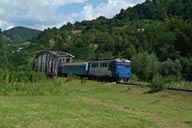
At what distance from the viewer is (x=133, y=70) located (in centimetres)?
6122

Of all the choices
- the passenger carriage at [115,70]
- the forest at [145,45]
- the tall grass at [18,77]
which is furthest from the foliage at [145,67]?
the tall grass at [18,77]

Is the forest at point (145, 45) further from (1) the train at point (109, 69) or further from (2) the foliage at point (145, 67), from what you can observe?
(1) the train at point (109, 69)

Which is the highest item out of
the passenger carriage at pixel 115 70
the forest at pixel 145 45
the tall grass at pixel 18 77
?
the forest at pixel 145 45

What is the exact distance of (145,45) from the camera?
296 feet

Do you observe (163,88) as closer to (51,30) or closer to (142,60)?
(142,60)

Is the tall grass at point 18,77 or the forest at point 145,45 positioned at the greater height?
the forest at point 145,45

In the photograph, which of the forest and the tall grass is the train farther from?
the tall grass

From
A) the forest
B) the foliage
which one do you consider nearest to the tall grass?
the forest

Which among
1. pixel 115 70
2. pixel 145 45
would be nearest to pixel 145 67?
pixel 115 70

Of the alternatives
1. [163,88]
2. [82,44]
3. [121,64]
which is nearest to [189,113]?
[163,88]

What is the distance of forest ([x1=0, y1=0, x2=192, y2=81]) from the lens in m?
60.2

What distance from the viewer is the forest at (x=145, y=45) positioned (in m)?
60.2

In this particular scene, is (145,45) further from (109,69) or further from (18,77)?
(18,77)

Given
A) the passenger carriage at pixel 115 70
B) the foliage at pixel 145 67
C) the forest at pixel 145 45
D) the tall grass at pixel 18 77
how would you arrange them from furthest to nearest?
1. the forest at pixel 145 45
2. the foliage at pixel 145 67
3. the passenger carriage at pixel 115 70
4. the tall grass at pixel 18 77
